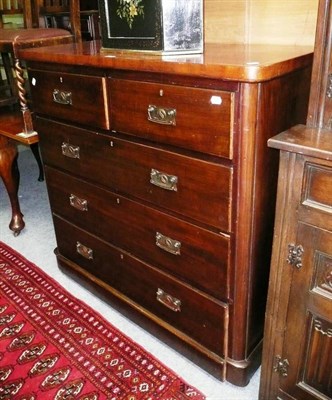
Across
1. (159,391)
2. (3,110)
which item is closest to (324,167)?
(159,391)

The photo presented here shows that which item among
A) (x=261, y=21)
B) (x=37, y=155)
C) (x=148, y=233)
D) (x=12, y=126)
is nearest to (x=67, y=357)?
(x=148, y=233)

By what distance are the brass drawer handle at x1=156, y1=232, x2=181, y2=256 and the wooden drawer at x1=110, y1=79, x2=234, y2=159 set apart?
0.28 metres

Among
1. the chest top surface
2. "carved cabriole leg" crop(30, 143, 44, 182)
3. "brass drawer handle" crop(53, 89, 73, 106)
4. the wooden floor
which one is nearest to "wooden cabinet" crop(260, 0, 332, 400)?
the chest top surface

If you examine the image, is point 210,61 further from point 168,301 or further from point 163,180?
point 168,301

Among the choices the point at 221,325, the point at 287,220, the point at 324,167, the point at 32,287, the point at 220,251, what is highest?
the point at 324,167

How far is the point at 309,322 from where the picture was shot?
899 millimetres

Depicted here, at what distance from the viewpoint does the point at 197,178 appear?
3.24 feet

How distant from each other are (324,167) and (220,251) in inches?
14.0

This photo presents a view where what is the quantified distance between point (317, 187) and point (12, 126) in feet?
5.00

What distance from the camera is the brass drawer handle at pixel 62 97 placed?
1241 millimetres

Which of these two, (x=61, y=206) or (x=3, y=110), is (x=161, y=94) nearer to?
(x=61, y=206)

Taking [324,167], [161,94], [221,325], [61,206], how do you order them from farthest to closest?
[61,206] < [221,325] < [161,94] < [324,167]

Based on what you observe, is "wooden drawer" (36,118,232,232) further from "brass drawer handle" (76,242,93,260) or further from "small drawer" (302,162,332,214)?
"brass drawer handle" (76,242,93,260)

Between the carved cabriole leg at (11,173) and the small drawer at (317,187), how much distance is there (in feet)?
4.92
